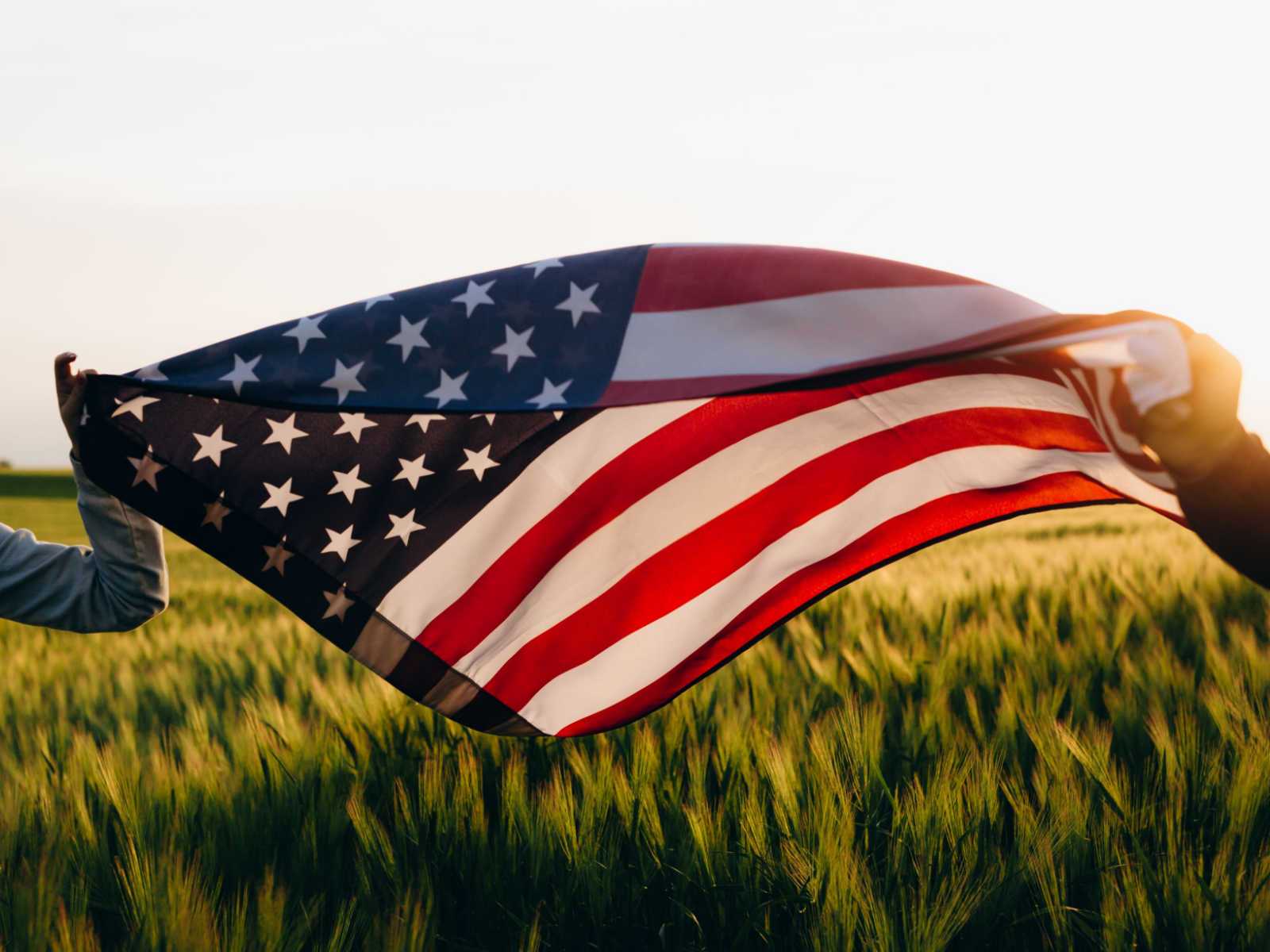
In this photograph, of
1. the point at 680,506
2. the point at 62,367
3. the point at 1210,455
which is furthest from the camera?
the point at 680,506

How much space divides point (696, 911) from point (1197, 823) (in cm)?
118

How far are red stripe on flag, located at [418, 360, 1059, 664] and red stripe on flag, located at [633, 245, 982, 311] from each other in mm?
365

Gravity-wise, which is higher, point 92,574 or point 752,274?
point 752,274

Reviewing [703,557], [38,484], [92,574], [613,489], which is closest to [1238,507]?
[703,557]

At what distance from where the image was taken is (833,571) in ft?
8.34

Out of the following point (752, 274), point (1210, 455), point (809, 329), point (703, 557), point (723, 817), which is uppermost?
point (752, 274)

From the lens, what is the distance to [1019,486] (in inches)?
94.7

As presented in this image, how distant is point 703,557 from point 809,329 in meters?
0.74

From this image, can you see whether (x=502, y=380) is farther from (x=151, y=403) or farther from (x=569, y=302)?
(x=151, y=403)

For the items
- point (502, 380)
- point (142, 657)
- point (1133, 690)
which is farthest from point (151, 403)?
point (142, 657)

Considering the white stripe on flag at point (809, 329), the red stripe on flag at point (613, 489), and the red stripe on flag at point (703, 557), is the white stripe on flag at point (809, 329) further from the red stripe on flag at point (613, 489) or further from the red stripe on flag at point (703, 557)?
the red stripe on flag at point (703, 557)

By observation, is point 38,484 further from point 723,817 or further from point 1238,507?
point 1238,507

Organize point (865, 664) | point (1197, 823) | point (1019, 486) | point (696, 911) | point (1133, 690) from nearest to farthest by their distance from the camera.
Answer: point (696, 911) → point (1197, 823) → point (1019, 486) → point (1133, 690) → point (865, 664)

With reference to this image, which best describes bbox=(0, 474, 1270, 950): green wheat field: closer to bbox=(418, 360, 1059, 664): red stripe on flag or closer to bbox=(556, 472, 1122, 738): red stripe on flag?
bbox=(556, 472, 1122, 738): red stripe on flag
